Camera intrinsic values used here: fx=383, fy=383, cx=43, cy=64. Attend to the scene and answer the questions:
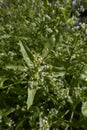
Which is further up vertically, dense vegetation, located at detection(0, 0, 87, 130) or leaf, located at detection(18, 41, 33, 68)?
leaf, located at detection(18, 41, 33, 68)

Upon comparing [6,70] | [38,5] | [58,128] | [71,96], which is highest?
[38,5]

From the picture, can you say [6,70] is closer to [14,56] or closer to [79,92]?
[14,56]

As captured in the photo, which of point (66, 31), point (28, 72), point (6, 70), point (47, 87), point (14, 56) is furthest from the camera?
point (66, 31)

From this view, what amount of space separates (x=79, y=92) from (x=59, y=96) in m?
0.13

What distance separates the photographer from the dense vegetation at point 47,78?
2.31 m

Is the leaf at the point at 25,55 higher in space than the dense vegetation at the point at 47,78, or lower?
higher

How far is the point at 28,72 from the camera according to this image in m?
2.24

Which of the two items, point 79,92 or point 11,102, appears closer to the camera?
point 79,92

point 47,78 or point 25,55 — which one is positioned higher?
point 25,55

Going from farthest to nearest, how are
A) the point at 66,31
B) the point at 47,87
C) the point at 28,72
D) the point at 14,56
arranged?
the point at 66,31, the point at 14,56, the point at 47,87, the point at 28,72

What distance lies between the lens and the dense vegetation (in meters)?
2.31

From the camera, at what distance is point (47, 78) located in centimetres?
231

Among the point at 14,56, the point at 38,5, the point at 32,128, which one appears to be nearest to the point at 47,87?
the point at 32,128

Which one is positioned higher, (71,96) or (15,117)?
(71,96)
